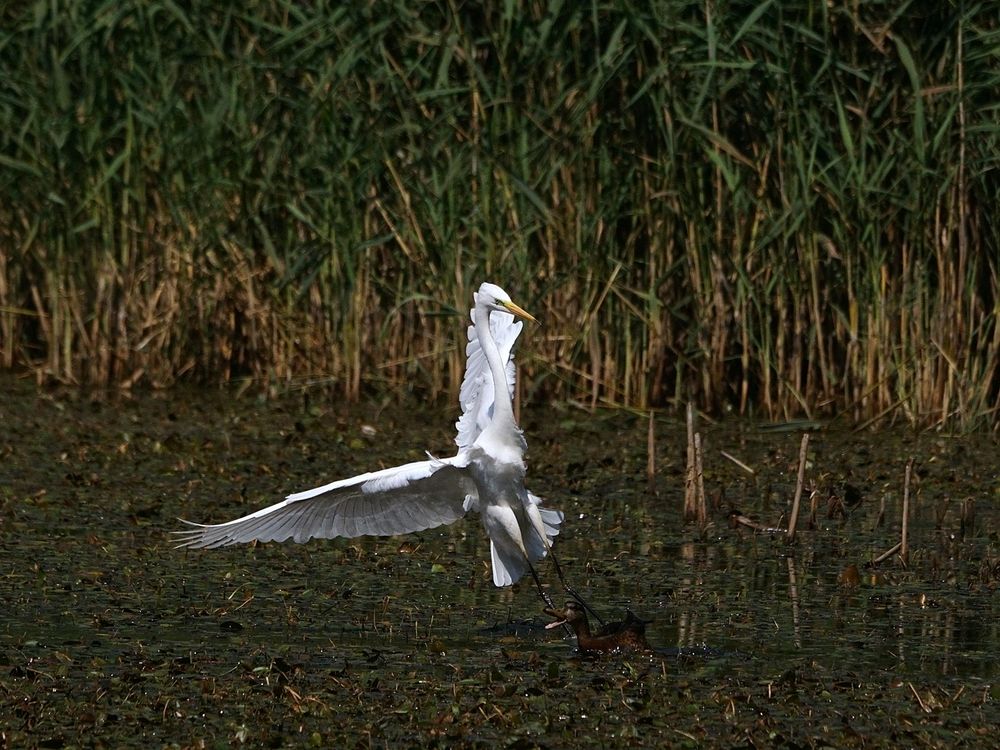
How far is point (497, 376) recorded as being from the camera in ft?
18.1

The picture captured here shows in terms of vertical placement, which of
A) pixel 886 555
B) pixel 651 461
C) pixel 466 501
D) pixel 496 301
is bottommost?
pixel 886 555

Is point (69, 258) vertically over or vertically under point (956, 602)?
over

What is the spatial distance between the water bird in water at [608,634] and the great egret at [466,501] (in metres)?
0.50

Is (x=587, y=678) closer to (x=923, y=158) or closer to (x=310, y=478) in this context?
(x=310, y=478)

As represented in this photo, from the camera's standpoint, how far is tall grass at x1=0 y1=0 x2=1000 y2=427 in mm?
8273

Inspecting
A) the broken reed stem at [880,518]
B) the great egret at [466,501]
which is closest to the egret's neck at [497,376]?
the great egret at [466,501]

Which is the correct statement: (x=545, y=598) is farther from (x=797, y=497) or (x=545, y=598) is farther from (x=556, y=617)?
(x=797, y=497)

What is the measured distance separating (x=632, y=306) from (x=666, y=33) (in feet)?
4.55

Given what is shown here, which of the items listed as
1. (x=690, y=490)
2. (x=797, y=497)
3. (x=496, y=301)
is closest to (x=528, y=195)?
(x=690, y=490)

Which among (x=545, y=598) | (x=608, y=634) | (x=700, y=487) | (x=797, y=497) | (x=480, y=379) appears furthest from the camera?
(x=700, y=487)

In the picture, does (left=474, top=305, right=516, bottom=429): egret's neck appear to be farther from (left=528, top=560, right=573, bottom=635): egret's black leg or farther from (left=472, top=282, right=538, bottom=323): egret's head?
(left=528, top=560, right=573, bottom=635): egret's black leg

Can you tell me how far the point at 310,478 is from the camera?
7.81m

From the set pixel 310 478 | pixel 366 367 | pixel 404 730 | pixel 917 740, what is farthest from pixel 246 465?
pixel 917 740

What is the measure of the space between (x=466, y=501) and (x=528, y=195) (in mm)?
3139
